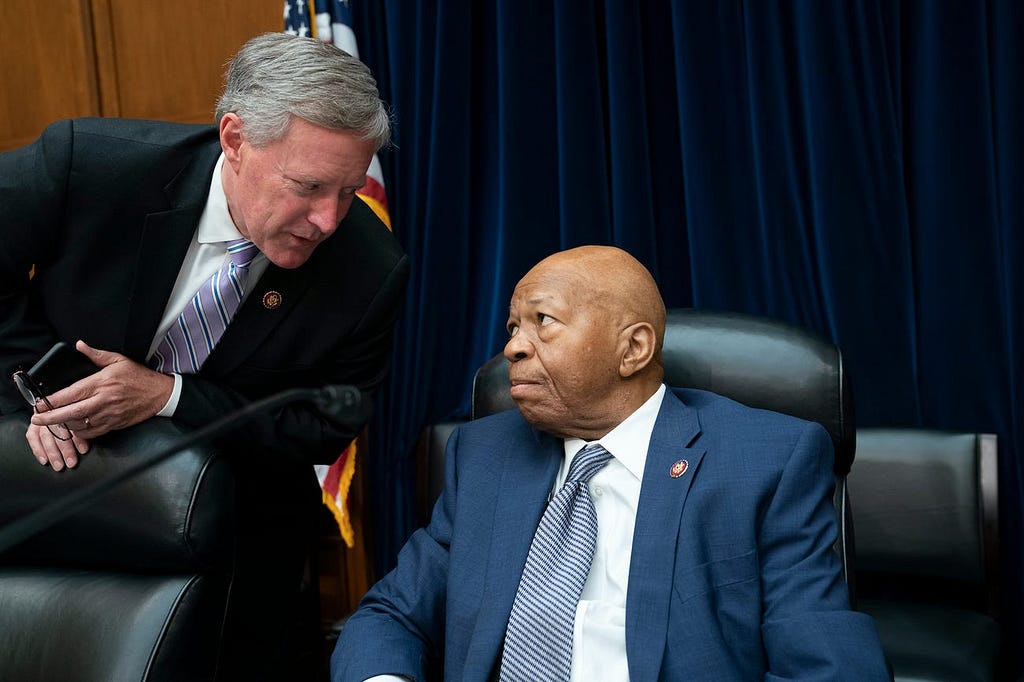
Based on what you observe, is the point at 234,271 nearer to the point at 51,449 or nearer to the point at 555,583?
the point at 51,449

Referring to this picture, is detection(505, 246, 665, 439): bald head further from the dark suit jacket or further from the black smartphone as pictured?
the black smartphone

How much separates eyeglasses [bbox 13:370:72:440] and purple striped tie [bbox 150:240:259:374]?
10.4 inches

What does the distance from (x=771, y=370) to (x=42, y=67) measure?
276cm

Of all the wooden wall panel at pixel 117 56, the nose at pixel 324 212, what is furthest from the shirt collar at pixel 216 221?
the wooden wall panel at pixel 117 56

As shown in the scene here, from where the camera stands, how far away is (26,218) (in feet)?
5.95

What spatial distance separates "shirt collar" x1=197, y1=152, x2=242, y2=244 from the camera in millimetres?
1902

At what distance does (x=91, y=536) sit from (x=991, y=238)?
1992 mm

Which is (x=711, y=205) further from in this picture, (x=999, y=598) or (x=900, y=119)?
(x=999, y=598)

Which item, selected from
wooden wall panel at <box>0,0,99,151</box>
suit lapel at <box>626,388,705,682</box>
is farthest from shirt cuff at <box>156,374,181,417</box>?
wooden wall panel at <box>0,0,99,151</box>

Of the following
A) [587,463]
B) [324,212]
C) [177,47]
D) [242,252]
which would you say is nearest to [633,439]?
[587,463]

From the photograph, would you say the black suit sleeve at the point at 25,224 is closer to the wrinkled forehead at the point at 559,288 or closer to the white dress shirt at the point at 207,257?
the white dress shirt at the point at 207,257

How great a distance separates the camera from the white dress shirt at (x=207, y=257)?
190cm

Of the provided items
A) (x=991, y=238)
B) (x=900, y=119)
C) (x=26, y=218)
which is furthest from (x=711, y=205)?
(x=26, y=218)

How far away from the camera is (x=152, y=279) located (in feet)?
6.13
